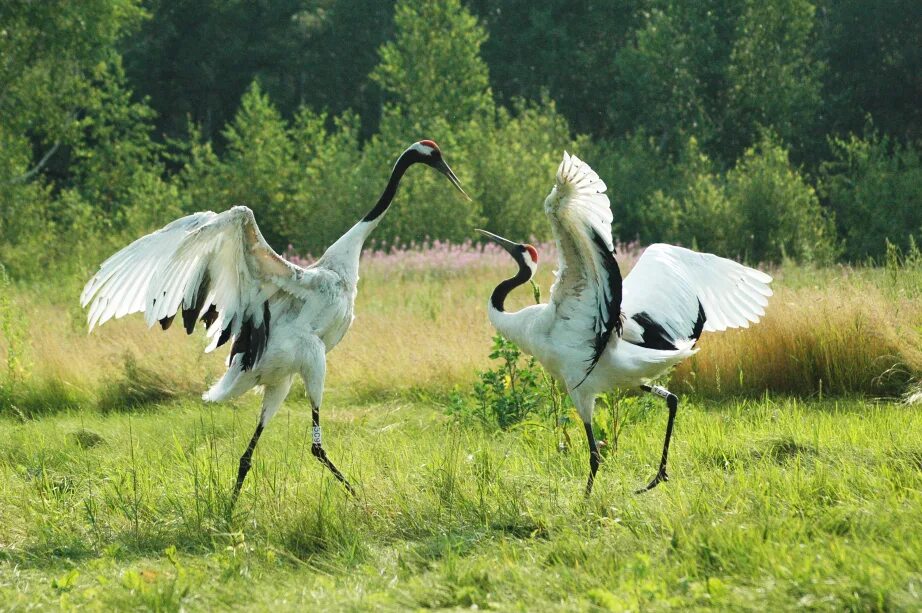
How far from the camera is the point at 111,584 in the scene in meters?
4.53

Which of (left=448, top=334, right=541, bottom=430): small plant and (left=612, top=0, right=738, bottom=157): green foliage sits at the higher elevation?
(left=612, top=0, right=738, bottom=157): green foliage

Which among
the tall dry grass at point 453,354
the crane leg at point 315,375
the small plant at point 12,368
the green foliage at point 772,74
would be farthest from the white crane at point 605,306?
the green foliage at point 772,74

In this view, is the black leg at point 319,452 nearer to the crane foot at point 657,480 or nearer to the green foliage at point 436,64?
the crane foot at point 657,480

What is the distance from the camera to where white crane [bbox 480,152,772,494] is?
5.18m

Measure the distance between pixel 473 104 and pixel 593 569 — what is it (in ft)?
78.7

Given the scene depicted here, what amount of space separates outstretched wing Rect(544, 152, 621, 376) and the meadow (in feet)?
2.44

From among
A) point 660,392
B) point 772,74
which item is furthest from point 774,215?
point 660,392

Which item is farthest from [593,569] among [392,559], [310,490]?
[310,490]

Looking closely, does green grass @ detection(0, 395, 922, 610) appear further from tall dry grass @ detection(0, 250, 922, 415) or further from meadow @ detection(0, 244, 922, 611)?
tall dry grass @ detection(0, 250, 922, 415)

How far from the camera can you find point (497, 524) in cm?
517

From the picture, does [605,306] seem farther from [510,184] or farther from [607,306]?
[510,184]

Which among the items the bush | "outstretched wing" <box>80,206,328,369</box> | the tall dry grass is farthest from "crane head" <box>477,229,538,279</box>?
the bush

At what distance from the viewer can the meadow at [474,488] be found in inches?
169

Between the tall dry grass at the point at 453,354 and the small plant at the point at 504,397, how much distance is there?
1.36 metres
